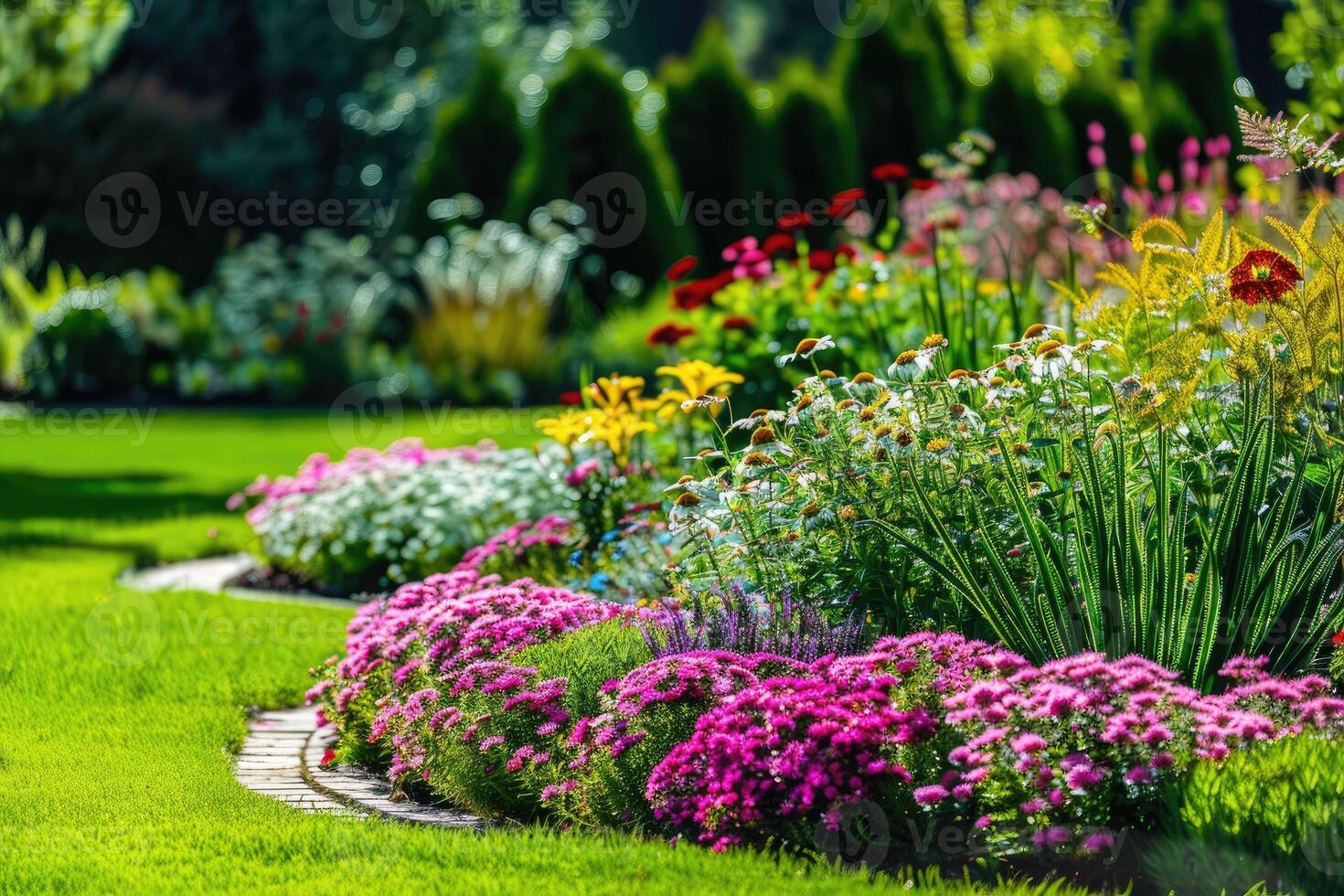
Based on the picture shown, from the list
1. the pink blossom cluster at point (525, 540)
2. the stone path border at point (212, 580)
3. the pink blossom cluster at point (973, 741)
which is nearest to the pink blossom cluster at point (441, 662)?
the pink blossom cluster at point (973, 741)

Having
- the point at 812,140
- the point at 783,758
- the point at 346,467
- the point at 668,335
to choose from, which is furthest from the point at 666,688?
the point at 812,140

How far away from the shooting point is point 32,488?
1121 centimetres

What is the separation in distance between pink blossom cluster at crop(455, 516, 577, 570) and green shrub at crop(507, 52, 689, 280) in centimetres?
925

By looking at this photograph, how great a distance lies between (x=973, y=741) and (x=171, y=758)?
2602 mm

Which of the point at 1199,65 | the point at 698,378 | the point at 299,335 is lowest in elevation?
the point at 299,335

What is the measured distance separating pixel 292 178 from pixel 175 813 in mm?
24875

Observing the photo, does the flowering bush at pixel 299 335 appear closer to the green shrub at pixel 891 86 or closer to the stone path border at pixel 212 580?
the green shrub at pixel 891 86

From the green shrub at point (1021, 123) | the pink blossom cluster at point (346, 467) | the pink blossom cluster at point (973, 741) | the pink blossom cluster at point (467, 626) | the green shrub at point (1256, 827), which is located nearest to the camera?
the green shrub at point (1256, 827)

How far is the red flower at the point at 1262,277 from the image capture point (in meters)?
4.11

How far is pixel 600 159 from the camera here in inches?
640

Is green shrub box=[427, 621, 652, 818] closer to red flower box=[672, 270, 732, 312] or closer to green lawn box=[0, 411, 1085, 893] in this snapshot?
green lawn box=[0, 411, 1085, 893]

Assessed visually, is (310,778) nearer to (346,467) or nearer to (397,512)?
(397,512)

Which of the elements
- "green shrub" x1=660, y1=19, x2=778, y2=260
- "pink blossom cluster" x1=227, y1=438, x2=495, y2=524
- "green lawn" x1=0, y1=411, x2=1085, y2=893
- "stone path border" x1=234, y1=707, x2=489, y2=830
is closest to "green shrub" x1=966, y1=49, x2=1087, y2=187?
"green shrub" x1=660, y1=19, x2=778, y2=260

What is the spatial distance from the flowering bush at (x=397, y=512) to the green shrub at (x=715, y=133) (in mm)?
9072
